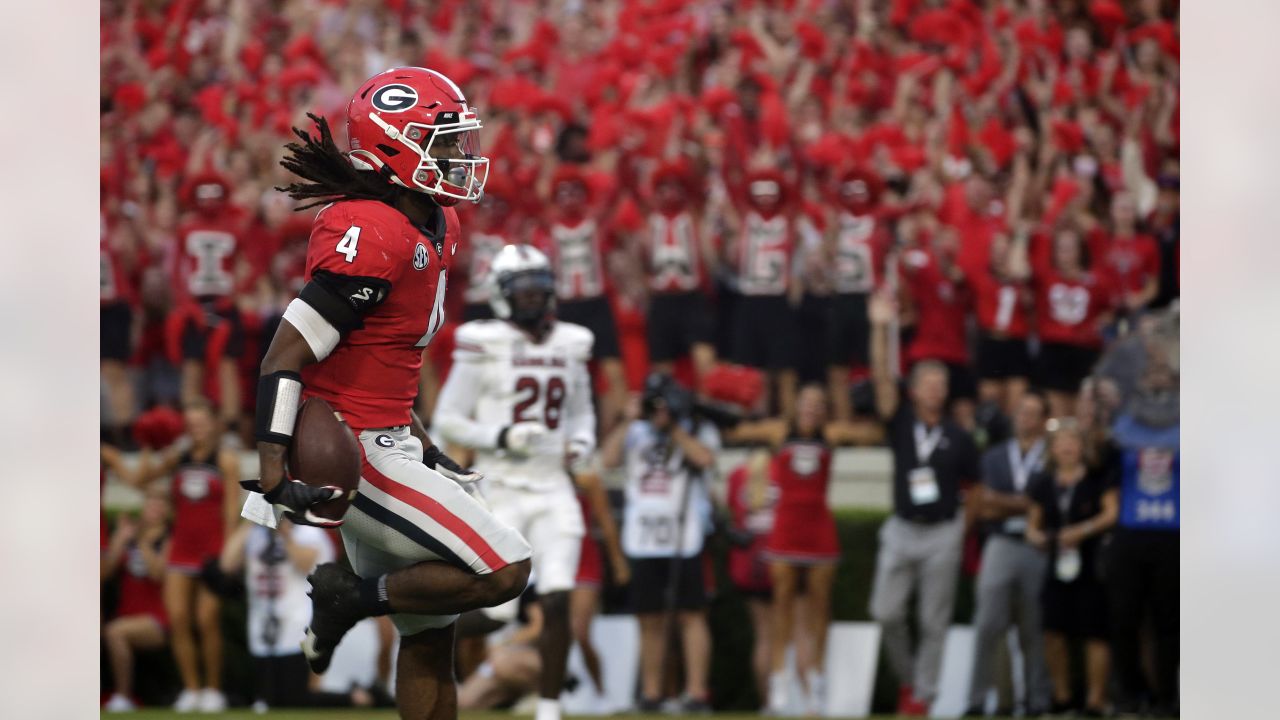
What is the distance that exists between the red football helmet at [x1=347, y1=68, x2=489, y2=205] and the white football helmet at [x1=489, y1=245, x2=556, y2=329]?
2.62 metres

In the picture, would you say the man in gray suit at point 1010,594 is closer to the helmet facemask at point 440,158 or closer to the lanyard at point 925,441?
the lanyard at point 925,441

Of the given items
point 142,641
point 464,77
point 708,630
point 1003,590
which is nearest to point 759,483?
point 708,630

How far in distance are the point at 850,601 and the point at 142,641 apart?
3.72 metres

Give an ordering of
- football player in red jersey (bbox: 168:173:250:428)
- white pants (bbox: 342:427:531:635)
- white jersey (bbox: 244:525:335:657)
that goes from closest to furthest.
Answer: white pants (bbox: 342:427:531:635) → white jersey (bbox: 244:525:335:657) → football player in red jersey (bbox: 168:173:250:428)

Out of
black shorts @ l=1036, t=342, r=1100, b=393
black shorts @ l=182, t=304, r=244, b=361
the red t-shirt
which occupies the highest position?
the red t-shirt

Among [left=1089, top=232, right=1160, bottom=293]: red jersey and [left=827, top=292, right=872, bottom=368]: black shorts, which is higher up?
[left=1089, top=232, right=1160, bottom=293]: red jersey

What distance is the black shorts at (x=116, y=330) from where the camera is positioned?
973 centimetres

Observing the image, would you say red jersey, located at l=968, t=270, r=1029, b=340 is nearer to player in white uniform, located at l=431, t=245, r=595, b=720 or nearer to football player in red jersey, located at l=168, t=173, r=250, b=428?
player in white uniform, located at l=431, t=245, r=595, b=720

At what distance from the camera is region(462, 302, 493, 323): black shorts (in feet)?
30.1

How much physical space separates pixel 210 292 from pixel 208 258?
8.4 inches

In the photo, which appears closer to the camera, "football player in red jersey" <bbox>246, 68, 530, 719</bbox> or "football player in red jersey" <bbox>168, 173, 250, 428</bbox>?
"football player in red jersey" <bbox>246, 68, 530, 719</bbox>

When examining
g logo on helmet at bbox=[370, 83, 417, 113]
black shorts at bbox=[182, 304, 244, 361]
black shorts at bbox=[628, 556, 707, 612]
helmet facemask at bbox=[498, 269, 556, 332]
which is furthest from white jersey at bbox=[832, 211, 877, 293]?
g logo on helmet at bbox=[370, 83, 417, 113]

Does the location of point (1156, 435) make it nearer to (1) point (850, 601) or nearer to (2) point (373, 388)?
(1) point (850, 601)

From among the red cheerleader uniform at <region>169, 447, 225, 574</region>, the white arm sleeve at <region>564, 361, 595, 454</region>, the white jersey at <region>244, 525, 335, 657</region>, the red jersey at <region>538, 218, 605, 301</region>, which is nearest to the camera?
the white arm sleeve at <region>564, 361, 595, 454</region>
